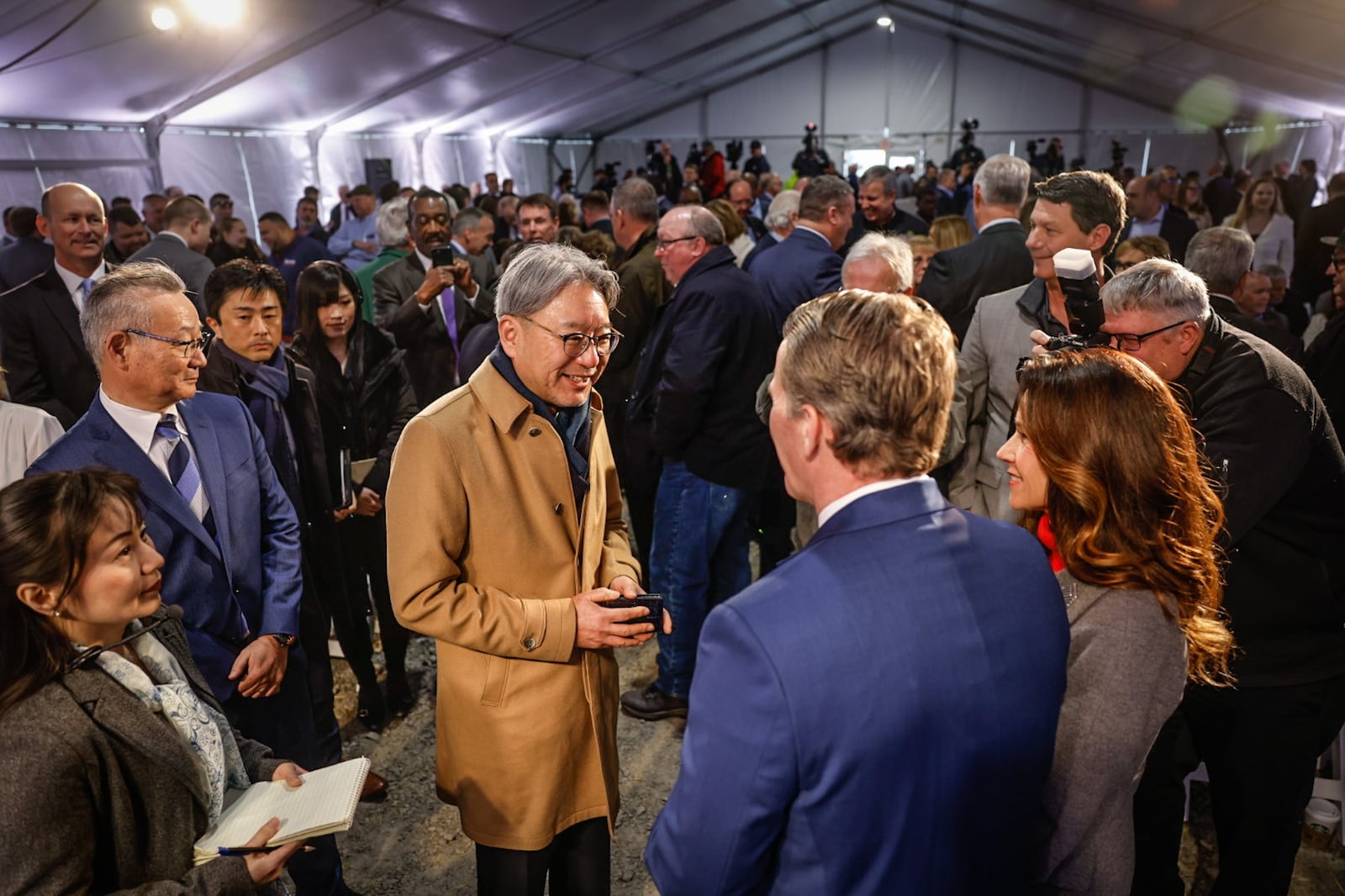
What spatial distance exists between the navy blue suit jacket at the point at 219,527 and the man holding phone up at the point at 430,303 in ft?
5.47

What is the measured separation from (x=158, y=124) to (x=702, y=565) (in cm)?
962

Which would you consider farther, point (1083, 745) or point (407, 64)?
point (407, 64)

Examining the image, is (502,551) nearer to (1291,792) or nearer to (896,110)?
(1291,792)

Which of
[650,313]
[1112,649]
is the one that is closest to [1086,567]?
[1112,649]

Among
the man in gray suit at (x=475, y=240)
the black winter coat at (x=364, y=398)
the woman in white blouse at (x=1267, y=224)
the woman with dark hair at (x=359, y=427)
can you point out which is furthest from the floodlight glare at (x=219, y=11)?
the woman in white blouse at (x=1267, y=224)

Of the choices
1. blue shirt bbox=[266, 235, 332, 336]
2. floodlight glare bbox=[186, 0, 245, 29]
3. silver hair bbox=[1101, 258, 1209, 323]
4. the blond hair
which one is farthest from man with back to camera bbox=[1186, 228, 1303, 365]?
floodlight glare bbox=[186, 0, 245, 29]

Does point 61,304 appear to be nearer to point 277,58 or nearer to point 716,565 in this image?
point 716,565

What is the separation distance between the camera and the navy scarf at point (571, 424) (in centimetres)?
197

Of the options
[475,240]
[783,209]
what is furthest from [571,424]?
[783,209]

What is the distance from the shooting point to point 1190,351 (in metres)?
2.17

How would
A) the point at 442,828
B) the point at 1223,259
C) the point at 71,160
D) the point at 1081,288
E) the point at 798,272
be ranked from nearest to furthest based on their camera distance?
the point at 1081,288 < the point at 442,828 < the point at 1223,259 < the point at 798,272 < the point at 71,160

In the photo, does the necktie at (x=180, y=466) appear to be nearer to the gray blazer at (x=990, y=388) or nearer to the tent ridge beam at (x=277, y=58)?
the gray blazer at (x=990, y=388)

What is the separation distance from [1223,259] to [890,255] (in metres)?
1.32

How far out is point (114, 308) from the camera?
2064 millimetres
